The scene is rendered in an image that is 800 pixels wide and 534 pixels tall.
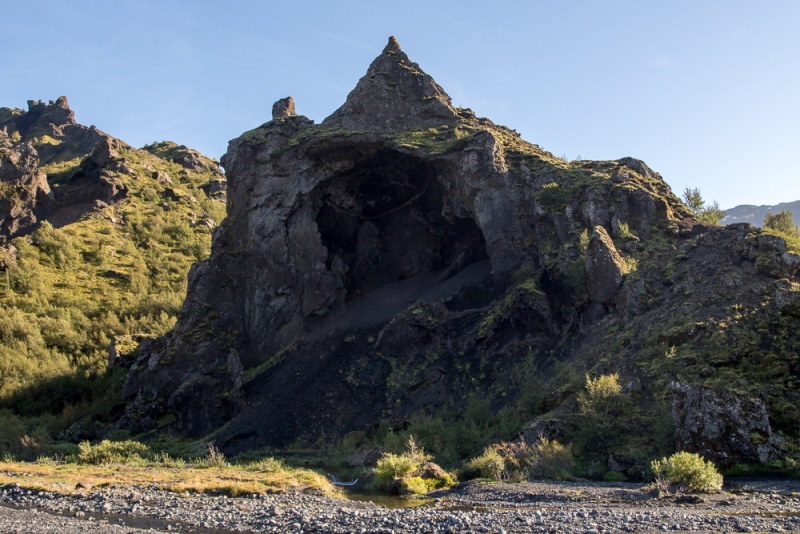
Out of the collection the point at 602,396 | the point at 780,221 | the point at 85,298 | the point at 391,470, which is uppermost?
the point at 780,221

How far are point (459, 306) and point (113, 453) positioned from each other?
23.1 m

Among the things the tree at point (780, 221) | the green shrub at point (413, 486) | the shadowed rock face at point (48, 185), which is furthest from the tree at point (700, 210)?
the shadowed rock face at point (48, 185)

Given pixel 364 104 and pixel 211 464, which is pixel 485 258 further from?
pixel 211 464

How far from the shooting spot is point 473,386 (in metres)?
37.2

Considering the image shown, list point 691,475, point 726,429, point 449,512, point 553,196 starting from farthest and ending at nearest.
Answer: point 553,196
point 726,429
point 691,475
point 449,512

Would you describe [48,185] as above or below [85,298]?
above

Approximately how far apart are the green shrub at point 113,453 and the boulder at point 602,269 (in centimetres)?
2729

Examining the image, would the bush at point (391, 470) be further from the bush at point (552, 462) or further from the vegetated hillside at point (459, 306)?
the vegetated hillside at point (459, 306)

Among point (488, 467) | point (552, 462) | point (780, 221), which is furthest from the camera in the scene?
point (780, 221)

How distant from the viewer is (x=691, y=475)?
58.5 feet

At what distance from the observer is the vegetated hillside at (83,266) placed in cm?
5653

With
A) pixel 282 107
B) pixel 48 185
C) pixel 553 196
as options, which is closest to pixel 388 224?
pixel 553 196

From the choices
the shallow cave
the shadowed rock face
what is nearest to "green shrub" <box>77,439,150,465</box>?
the shallow cave

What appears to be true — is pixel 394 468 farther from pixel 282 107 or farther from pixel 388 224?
pixel 282 107
